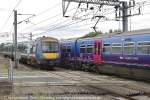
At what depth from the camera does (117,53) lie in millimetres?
25766

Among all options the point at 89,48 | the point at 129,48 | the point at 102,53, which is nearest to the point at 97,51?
the point at 102,53

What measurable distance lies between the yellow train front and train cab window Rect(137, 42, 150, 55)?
14333 millimetres

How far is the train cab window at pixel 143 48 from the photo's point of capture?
22000 millimetres

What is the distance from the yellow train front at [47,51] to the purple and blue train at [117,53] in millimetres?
1862

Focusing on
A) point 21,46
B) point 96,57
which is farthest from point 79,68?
point 21,46

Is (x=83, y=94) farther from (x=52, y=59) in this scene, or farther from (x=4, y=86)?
(x=52, y=59)

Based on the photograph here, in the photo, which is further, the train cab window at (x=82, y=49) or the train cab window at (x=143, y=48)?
the train cab window at (x=82, y=49)

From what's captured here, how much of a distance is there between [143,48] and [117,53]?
3.51 meters

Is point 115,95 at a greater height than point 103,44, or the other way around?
point 103,44

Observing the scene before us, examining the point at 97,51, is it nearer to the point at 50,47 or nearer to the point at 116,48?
the point at 116,48

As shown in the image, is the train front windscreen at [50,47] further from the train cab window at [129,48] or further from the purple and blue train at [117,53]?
the train cab window at [129,48]

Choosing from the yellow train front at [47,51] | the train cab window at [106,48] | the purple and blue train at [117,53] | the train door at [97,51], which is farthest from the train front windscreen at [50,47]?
the train cab window at [106,48]

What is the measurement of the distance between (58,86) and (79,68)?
15.0 m

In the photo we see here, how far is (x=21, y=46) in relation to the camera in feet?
159
